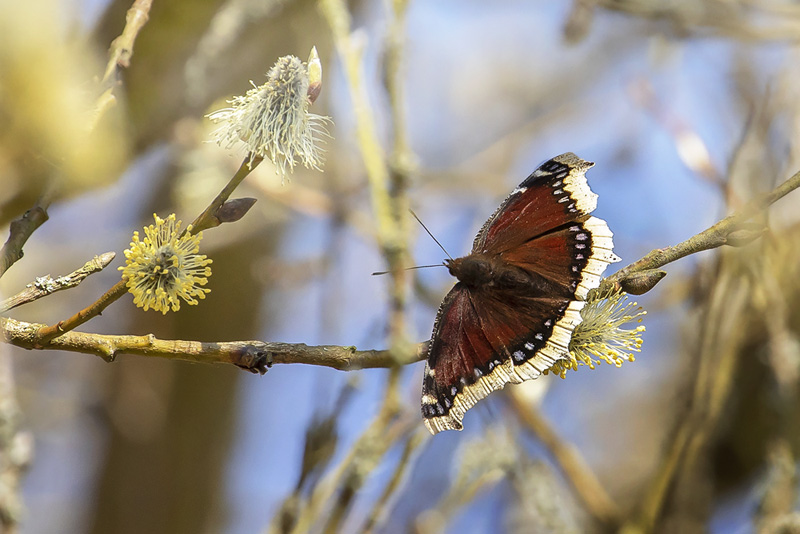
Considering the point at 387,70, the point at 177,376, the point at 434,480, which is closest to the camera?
the point at 387,70

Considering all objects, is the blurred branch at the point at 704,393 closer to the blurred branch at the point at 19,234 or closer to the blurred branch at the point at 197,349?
the blurred branch at the point at 197,349

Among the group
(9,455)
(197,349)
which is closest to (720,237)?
(197,349)

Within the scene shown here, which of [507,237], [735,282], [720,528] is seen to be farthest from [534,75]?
[507,237]

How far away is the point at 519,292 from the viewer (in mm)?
725

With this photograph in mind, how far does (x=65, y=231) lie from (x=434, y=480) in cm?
91

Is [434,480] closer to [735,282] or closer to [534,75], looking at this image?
[735,282]

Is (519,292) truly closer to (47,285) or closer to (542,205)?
(542,205)

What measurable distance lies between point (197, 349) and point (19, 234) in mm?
166

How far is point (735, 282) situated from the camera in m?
1.22

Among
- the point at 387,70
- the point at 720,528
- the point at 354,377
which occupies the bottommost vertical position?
the point at 720,528

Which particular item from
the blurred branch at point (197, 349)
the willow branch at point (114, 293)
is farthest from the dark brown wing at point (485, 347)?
the willow branch at point (114, 293)

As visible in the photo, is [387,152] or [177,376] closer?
[387,152]

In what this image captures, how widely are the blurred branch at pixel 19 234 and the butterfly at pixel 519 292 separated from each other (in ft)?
1.16

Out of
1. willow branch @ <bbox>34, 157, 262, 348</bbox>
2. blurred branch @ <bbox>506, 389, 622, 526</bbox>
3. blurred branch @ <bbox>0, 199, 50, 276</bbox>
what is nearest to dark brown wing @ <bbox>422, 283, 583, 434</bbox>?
willow branch @ <bbox>34, 157, 262, 348</bbox>
